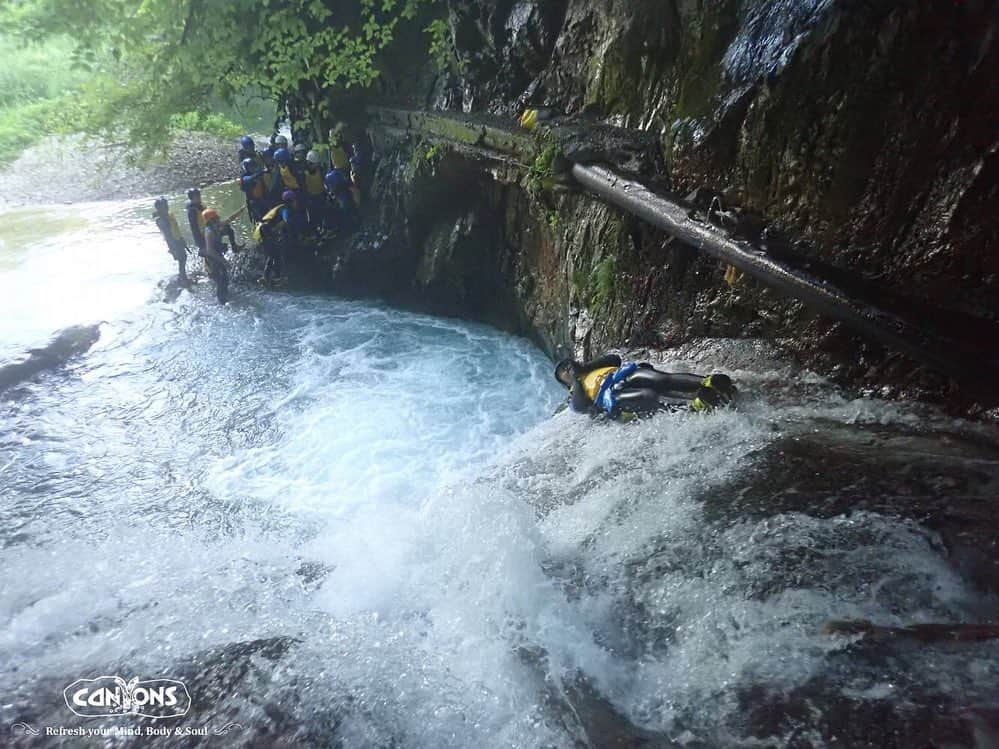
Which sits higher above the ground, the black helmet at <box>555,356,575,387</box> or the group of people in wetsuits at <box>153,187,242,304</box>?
the black helmet at <box>555,356,575,387</box>

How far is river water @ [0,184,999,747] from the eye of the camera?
7.05ft

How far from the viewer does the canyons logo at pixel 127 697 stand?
2576 mm

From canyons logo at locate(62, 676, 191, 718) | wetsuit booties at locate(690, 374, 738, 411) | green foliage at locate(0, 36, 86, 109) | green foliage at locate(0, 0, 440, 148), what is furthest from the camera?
green foliage at locate(0, 36, 86, 109)

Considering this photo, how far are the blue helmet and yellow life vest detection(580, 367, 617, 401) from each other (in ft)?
23.1

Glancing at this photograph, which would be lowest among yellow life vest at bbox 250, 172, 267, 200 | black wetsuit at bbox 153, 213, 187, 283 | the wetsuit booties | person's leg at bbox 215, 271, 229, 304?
person's leg at bbox 215, 271, 229, 304

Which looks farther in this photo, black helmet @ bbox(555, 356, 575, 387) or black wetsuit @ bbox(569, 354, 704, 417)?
black helmet @ bbox(555, 356, 575, 387)

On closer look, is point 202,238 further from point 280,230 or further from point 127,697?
point 127,697

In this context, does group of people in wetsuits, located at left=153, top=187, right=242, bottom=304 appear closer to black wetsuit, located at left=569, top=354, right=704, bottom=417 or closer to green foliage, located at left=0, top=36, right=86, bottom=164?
black wetsuit, located at left=569, top=354, right=704, bottom=417

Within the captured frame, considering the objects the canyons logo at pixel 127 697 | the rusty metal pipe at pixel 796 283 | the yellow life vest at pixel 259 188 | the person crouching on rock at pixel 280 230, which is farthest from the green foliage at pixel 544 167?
the yellow life vest at pixel 259 188

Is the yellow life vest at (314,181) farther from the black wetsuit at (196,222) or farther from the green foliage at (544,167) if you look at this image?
the green foliage at (544,167)

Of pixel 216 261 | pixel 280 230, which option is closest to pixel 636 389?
pixel 280 230

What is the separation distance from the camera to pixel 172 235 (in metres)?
10.6

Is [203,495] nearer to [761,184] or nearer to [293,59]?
[761,184]

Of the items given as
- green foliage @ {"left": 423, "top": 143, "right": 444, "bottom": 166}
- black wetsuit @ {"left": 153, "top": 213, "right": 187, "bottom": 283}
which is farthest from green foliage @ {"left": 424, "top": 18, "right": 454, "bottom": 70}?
black wetsuit @ {"left": 153, "top": 213, "right": 187, "bottom": 283}
